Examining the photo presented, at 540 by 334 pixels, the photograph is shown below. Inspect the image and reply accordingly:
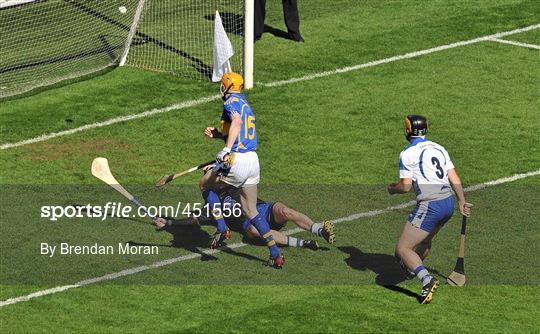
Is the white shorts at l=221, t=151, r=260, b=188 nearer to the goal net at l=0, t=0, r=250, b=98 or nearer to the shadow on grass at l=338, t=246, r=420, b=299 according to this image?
the shadow on grass at l=338, t=246, r=420, b=299

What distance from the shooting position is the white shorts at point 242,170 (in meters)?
17.3

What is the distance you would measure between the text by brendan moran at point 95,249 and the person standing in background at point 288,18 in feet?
30.6

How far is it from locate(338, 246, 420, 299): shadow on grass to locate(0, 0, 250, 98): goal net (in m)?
7.79

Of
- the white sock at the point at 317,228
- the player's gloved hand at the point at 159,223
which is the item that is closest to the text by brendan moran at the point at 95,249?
the player's gloved hand at the point at 159,223

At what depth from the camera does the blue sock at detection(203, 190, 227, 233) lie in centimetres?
1802

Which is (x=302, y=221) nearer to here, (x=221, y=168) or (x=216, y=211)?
(x=216, y=211)

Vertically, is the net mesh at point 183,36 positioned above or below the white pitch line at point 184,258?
above

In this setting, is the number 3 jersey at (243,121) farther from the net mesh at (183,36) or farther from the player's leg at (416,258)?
the net mesh at (183,36)

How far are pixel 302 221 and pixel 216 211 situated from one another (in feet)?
3.82

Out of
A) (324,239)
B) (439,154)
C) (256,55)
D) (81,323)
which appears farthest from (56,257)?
(256,55)

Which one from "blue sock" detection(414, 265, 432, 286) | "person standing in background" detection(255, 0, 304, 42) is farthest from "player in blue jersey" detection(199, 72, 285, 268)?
"person standing in background" detection(255, 0, 304, 42)

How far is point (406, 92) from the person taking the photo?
24.1m

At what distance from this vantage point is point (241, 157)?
1734 centimetres

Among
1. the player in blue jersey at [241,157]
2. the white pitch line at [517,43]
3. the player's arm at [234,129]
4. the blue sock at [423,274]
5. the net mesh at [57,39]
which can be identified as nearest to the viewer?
the blue sock at [423,274]
